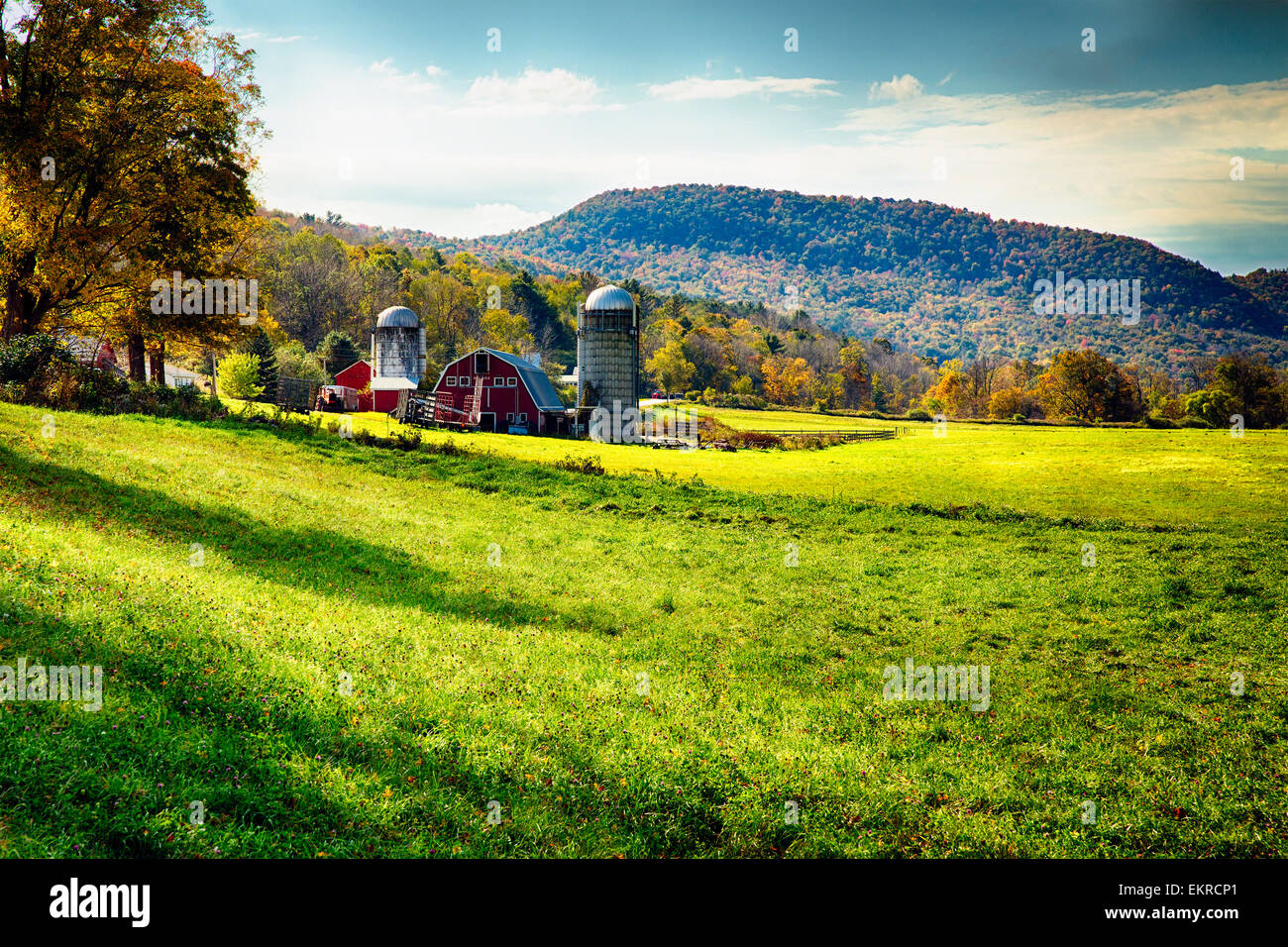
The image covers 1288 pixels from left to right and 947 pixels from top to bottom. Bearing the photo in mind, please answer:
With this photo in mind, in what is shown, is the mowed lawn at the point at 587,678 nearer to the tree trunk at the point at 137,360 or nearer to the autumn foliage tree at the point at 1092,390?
the tree trunk at the point at 137,360

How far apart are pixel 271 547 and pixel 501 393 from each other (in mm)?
42009

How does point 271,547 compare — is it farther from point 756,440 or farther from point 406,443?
point 756,440

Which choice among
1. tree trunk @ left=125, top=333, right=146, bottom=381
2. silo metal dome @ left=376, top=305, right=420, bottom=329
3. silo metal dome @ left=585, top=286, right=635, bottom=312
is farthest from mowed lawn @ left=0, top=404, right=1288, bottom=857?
silo metal dome @ left=376, top=305, right=420, bottom=329

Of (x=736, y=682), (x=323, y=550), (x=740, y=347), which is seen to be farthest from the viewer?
(x=740, y=347)

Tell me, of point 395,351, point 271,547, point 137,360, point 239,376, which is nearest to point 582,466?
point 271,547

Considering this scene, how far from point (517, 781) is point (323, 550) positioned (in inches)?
394

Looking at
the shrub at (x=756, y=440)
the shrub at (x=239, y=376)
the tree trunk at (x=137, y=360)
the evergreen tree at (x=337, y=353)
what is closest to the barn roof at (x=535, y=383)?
the shrub at (x=756, y=440)

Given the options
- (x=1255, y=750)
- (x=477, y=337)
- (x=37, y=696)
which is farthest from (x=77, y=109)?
(x=477, y=337)

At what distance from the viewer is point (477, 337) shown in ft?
339

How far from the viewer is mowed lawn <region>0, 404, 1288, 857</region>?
592cm

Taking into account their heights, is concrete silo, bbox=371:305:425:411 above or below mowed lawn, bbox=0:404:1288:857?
above

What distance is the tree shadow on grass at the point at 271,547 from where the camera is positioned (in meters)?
12.5

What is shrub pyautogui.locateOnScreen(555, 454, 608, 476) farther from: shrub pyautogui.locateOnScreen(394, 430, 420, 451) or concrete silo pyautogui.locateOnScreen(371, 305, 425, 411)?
concrete silo pyautogui.locateOnScreen(371, 305, 425, 411)
